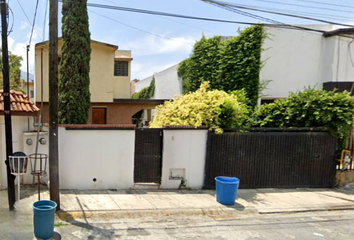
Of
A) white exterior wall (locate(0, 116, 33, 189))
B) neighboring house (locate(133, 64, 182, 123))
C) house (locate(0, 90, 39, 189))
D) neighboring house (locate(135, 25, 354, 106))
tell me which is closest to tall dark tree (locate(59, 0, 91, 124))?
house (locate(0, 90, 39, 189))

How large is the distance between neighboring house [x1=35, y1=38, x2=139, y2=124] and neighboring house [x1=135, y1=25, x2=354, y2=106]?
27.3ft

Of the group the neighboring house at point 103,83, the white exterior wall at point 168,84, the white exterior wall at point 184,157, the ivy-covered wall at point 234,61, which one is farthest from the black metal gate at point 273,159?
the white exterior wall at point 168,84

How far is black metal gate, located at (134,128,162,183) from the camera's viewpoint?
748 cm

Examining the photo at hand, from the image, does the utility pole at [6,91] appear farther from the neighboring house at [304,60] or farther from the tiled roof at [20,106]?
the neighboring house at [304,60]

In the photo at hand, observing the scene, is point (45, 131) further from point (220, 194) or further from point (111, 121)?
point (111, 121)

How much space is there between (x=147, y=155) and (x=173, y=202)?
1.70m

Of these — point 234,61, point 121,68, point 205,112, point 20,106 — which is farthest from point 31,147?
point 121,68

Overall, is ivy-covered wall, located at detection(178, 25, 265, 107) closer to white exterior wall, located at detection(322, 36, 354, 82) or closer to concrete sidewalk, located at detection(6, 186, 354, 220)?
white exterior wall, located at detection(322, 36, 354, 82)

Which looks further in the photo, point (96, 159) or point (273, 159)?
point (273, 159)

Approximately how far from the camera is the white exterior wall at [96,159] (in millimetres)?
6879

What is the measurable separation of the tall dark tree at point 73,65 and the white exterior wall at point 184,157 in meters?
3.89

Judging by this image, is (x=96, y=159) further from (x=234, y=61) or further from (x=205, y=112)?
(x=234, y=61)

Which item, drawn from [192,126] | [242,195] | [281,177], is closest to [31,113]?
[192,126]

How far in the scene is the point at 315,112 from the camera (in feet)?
27.8
